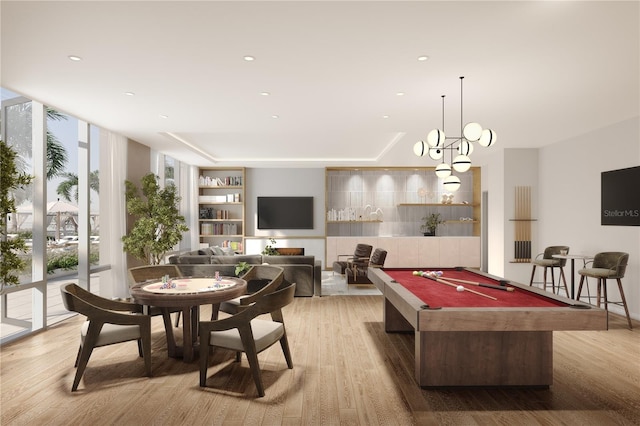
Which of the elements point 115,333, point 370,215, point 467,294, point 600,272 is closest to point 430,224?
point 370,215

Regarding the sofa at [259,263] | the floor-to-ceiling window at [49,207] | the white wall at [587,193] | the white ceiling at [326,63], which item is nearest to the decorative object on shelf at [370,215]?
the sofa at [259,263]

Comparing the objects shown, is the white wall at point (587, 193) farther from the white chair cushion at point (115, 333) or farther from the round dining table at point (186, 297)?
the white chair cushion at point (115, 333)

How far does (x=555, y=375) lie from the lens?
3.52 metres

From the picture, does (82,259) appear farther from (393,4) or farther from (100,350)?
(393,4)

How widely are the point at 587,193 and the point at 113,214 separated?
7721 millimetres

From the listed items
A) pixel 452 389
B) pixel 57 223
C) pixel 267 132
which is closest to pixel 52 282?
pixel 57 223

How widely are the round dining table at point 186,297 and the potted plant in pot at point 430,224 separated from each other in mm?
7351

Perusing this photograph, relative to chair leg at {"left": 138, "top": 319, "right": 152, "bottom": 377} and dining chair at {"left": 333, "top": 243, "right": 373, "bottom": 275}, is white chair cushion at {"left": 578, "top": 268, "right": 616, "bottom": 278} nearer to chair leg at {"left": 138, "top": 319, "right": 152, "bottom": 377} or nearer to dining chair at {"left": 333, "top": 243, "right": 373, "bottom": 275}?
dining chair at {"left": 333, "top": 243, "right": 373, "bottom": 275}

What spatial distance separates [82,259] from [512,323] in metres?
5.82

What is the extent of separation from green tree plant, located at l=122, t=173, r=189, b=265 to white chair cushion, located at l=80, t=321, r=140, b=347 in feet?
10.2

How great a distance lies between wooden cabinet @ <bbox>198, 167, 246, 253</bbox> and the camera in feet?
34.8

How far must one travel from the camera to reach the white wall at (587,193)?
219 inches

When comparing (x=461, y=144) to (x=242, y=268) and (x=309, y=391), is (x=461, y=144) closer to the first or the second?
(x=309, y=391)

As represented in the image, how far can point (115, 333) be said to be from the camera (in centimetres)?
342
